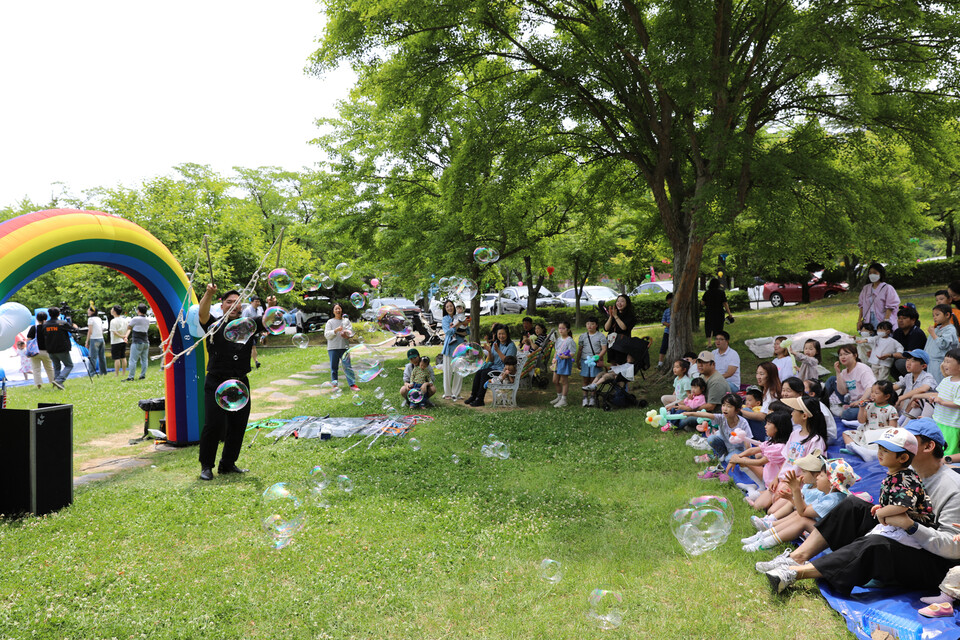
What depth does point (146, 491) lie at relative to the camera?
6848 millimetres

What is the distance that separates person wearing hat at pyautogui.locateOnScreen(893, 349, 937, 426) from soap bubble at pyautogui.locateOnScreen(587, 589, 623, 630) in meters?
4.58

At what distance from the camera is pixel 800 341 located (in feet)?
39.5

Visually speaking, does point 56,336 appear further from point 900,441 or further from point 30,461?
point 900,441

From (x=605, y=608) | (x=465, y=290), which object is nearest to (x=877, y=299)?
(x=465, y=290)

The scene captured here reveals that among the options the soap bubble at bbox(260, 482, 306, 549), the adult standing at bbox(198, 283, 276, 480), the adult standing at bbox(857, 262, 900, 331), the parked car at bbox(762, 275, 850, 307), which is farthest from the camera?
the parked car at bbox(762, 275, 850, 307)

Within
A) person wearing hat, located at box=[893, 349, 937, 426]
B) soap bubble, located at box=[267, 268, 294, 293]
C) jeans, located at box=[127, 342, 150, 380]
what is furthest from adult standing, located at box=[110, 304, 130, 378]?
person wearing hat, located at box=[893, 349, 937, 426]

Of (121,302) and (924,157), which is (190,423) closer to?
(924,157)

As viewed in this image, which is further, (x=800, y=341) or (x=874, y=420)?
(x=800, y=341)

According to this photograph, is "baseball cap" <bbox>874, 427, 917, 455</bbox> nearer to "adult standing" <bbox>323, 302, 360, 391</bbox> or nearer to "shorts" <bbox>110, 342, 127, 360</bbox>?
"adult standing" <bbox>323, 302, 360, 391</bbox>

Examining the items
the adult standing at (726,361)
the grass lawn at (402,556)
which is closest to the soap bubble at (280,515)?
the grass lawn at (402,556)

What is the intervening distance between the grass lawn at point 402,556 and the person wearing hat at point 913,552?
0.18m

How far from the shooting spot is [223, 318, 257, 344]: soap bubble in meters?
7.14

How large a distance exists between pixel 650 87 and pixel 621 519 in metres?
9.36

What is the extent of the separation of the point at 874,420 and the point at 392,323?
6727 mm
